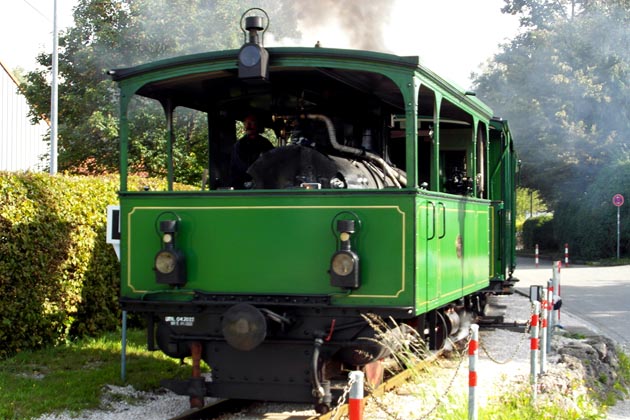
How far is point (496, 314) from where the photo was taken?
12.2 meters

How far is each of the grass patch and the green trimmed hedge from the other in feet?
0.80

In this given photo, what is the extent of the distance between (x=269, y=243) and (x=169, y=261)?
2.72 ft

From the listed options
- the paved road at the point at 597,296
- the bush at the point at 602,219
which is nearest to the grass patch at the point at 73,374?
the paved road at the point at 597,296

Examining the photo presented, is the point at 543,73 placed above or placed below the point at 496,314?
above

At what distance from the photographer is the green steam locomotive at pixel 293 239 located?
20.1ft

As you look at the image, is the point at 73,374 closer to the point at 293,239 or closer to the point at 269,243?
the point at 269,243

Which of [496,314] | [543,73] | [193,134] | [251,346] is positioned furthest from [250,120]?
[543,73]

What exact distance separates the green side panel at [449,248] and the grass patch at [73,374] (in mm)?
2904

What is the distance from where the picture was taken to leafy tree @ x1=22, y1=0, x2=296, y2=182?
18062mm

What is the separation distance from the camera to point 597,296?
18.2 metres

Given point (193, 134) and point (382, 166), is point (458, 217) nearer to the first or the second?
point (382, 166)

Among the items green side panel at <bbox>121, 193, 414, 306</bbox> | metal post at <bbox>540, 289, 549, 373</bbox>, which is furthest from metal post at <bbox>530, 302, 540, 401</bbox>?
green side panel at <bbox>121, 193, 414, 306</bbox>

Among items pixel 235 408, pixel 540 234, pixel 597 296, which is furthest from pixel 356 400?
pixel 540 234

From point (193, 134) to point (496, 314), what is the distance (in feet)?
20.4
